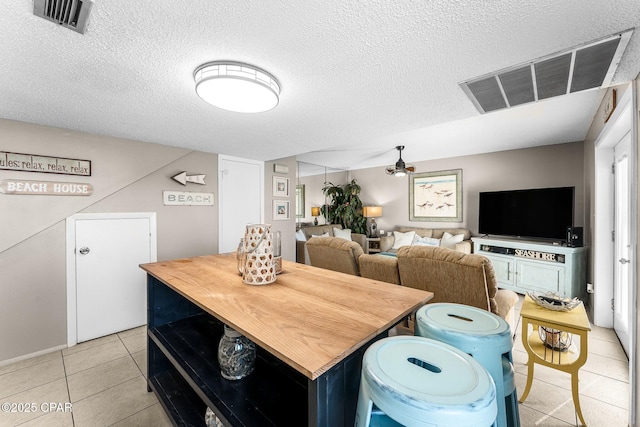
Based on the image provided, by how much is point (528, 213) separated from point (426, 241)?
5.21 ft

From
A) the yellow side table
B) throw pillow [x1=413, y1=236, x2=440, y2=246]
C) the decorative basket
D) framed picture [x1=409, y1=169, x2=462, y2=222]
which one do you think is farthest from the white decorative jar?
framed picture [x1=409, y1=169, x2=462, y2=222]

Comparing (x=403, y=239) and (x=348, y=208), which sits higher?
(x=348, y=208)

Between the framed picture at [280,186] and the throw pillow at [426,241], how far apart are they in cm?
263

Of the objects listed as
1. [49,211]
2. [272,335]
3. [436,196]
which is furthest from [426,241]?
[49,211]

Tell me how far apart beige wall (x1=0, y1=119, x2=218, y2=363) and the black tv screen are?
4.93 meters

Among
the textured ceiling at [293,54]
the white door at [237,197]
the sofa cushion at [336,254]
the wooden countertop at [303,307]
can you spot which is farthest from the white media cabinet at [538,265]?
the white door at [237,197]

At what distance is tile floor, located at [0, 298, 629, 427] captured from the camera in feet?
5.31

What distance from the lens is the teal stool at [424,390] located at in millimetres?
579

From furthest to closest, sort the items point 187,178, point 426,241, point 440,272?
1. point 426,241
2. point 187,178
3. point 440,272

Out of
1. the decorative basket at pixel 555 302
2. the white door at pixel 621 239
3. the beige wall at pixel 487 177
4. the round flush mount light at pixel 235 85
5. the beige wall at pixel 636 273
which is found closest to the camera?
the round flush mount light at pixel 235 85

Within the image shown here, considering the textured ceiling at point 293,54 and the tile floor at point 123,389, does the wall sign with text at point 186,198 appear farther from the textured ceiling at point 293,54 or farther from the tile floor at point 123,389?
the tile floor at point 123,389

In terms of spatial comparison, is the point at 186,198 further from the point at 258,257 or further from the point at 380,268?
the point at 380,268

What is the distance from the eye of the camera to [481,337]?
93 centimetres

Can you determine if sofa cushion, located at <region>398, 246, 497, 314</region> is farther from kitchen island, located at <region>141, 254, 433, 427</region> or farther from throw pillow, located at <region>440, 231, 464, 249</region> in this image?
throw pillow, located at <region>440, 231, 464, 249</region>
